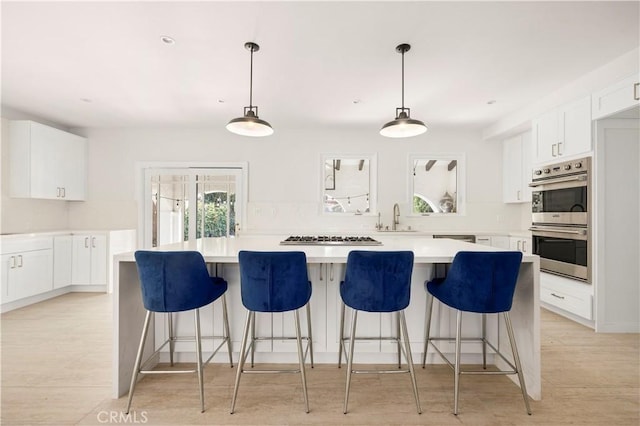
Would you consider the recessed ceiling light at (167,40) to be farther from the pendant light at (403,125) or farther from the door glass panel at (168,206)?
the door glass panel at (168,206)

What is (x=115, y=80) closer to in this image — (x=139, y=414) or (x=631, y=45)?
(x=139, y=414)

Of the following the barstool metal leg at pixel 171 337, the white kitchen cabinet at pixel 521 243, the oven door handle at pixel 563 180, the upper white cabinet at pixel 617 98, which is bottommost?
the barstool metal leg at pixel 171 337

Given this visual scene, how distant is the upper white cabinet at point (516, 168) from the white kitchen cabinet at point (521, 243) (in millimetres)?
692

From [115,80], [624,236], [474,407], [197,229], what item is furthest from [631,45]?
[197,229]

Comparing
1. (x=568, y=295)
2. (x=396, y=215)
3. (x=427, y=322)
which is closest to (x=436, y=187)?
(x=396, y=215)

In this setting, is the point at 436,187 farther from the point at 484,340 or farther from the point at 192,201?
the point at 192,201

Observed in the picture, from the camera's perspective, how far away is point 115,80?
313 centimetres

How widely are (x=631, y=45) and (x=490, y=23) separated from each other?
1332 mm

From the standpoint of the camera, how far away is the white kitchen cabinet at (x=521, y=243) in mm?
4004

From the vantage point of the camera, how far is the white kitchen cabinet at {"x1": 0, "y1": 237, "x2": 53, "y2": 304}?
11.3ft

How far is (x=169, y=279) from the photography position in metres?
1.71

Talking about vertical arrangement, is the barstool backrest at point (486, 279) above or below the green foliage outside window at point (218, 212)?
below

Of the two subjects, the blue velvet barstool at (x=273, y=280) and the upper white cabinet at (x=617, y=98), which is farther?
the upper white cabinet at (x=617, y=98)

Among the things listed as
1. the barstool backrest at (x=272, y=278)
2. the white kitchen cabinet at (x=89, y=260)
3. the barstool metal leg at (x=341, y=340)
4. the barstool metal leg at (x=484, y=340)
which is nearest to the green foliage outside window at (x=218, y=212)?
the white kitchen cabinet at (x=89, y=260)
